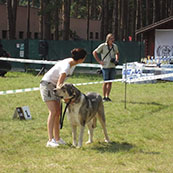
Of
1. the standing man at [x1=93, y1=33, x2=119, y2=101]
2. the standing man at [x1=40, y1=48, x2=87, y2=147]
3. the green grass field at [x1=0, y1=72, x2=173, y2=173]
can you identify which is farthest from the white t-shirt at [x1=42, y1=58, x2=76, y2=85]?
the standing man at [x1=93, y1=33, x2=119, y2=101]

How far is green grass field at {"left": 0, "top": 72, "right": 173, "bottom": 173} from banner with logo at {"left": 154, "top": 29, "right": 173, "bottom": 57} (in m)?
10.3

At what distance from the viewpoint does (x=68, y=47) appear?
95.5 feet

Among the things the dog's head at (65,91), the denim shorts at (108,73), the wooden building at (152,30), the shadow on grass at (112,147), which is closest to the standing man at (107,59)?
the denim shorts at (108,73)

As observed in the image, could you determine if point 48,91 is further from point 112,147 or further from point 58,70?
point 112,147

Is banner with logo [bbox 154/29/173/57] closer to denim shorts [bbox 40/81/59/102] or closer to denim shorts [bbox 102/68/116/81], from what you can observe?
denim shorts [bbox 102/68/116/81]

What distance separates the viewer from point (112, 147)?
7520 millimetres

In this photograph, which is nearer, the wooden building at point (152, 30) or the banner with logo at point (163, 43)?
the banner with logo at point (163, 43)

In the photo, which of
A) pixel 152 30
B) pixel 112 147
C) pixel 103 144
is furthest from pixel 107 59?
pixel 152 30

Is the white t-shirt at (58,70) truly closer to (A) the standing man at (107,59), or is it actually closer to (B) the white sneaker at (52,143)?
(B) the white sneaker at (52,143)

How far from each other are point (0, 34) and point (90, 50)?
18.2 m

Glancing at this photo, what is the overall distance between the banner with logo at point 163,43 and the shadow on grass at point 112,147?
49.6 feet

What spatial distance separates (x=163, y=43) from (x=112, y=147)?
633 inches

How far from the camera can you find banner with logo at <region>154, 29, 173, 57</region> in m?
22.5

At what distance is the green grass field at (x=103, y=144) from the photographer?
6273mm
